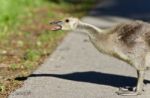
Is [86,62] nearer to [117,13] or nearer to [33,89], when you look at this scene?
[33,89]

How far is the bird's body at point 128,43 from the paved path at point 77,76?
447mm

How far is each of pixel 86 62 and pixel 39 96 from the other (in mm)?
2336

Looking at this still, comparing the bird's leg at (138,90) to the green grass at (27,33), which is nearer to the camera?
the bird's leg at (138,90)

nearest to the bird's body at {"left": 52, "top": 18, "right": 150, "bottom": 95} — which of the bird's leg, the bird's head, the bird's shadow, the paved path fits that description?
the bird's leg

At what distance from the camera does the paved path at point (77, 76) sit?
810cm

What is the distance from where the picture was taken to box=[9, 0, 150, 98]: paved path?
8102 millimetres

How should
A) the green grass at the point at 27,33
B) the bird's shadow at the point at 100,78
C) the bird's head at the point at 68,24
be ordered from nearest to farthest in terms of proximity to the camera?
the bird's head at the point at 68,24 → the bird's shadow at the point at 100,78 → the green grass at the point at 27,33

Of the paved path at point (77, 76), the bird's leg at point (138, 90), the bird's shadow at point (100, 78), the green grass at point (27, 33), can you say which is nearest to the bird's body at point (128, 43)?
the bird's leg at point (138, 90)

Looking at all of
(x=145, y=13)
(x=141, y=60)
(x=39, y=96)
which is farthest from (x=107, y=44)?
(x=145, y=13)

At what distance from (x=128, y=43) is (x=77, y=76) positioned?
4.57 ft

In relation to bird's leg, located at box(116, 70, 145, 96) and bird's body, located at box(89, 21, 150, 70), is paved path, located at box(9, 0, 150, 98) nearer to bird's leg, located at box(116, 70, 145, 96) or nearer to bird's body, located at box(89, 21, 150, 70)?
bird's leg, located at box(116, 70, 145, 96)

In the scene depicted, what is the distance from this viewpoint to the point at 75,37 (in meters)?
12.4

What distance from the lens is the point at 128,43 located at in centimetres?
802

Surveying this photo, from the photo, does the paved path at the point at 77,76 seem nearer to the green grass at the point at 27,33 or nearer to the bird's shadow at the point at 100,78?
the bird's shadow at the point at 100,78
